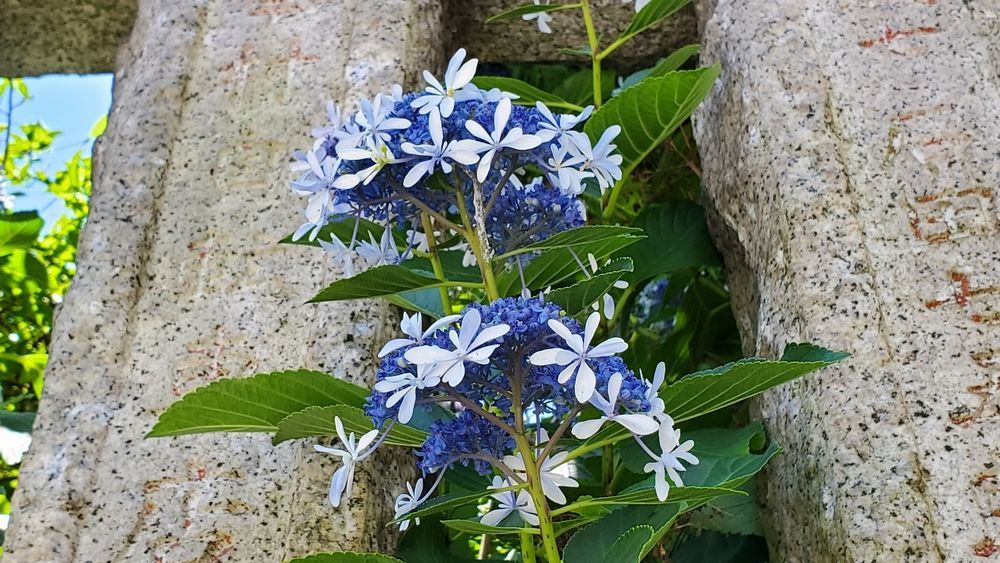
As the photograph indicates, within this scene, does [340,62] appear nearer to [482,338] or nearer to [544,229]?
[544,229]

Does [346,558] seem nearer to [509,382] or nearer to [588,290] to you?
[509,382]

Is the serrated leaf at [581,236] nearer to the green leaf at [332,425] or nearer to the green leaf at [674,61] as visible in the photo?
the green leaf at [332,425]

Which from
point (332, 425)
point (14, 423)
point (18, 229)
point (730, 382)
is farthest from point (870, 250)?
point (18, 229)

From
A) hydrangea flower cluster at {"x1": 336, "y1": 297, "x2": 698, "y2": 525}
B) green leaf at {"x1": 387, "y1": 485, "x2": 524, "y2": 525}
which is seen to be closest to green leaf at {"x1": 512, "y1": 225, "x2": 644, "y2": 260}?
hydrangea flower cluster at {"x1": 336, "y1": 297, "x2": 698, "y2": 525}

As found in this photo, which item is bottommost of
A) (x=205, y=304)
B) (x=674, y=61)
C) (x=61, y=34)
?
(x=205, y=304)

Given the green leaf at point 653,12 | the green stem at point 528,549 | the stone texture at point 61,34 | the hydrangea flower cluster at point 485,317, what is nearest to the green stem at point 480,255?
the hydrangea flower cluster at point 485,317

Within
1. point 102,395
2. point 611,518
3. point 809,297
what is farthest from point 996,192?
point 102,395
